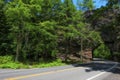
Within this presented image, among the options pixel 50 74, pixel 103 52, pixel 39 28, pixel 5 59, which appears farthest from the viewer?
pixel 103 52

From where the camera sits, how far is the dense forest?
1356 inches

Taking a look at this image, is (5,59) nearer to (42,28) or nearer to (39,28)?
(39,28)

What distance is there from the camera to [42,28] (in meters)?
36.7

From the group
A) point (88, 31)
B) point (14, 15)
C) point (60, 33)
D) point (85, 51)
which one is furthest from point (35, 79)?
point (85, 51)

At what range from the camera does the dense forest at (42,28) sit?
34.4m

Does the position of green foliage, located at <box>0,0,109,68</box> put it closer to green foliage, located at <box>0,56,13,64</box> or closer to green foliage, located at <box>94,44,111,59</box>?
green foliage, located at <box>0,56,13,64</box>

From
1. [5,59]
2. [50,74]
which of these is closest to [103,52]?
[5,59]

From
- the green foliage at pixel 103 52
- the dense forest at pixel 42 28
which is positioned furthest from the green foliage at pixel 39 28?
the green foliage at pixel 103 52

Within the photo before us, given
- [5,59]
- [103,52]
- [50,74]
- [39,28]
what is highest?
[39,28]

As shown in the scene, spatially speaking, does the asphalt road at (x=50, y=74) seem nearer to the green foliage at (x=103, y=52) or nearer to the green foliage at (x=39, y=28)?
the green foliage at (x=39, y=28)

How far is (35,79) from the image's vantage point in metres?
14.4

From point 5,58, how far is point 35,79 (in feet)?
67.1

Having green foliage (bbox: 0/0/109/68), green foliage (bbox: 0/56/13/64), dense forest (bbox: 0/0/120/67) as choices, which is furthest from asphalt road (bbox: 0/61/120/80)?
green foliage (bbox: 0/0/109/68)

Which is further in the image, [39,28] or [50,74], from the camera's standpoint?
[39,28]
